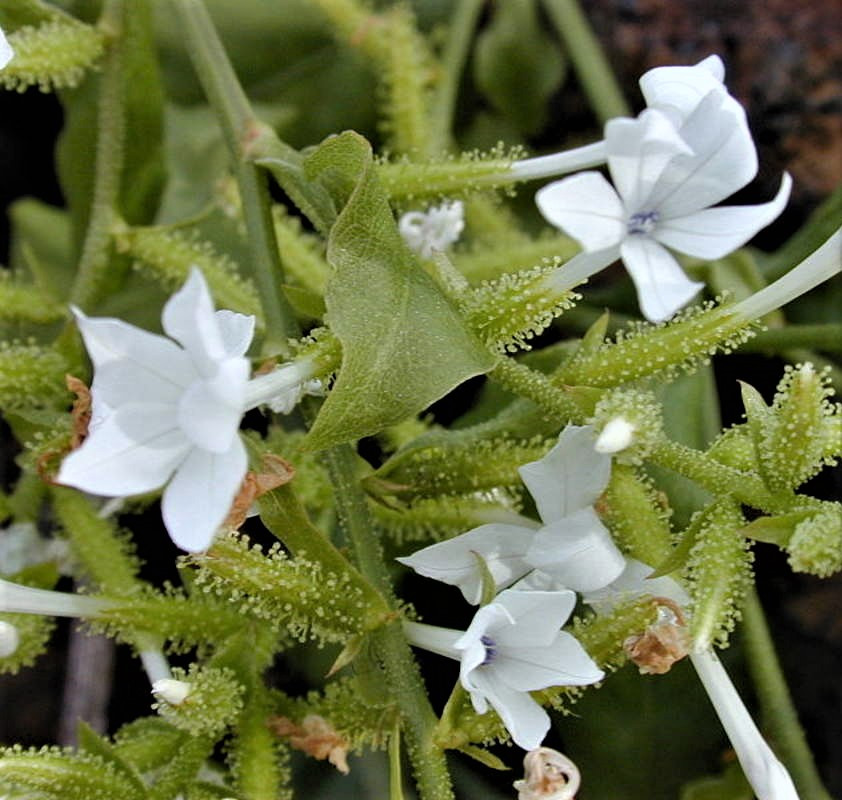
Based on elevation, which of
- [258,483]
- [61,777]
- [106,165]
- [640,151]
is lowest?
[61,777]

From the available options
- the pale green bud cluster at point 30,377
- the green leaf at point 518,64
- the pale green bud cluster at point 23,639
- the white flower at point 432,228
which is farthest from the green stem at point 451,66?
the pale green bud cluster at point 23,639

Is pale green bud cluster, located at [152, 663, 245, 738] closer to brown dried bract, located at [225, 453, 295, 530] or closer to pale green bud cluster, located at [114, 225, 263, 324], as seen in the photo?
brown dried bract, located at [225, 453, 295, 530]

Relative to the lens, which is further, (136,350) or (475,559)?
(475,559)

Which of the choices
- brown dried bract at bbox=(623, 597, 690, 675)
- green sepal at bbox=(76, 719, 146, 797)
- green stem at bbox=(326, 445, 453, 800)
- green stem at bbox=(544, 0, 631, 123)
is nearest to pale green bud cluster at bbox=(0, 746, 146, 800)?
green sepal at bbox=(76, 719, 146, 797)

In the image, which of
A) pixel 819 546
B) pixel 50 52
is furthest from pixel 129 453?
pixel 50 52

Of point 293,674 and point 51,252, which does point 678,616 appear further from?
point 51,252

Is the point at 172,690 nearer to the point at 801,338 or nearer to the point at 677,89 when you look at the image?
the point at 677,89

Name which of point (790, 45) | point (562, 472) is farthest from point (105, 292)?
point (790, 45)
